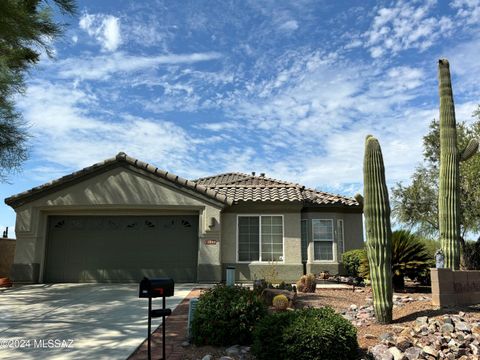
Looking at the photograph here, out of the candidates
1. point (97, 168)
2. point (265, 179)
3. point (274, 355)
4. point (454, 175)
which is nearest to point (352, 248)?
point (265, 179)

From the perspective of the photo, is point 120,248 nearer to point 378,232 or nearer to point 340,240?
point 340,240

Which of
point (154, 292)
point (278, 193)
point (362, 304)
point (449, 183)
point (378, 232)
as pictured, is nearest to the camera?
point (154, 292)

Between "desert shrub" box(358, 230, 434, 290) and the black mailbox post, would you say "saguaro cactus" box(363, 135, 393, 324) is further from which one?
"desert shrub" box(358, 230, 434, 290)

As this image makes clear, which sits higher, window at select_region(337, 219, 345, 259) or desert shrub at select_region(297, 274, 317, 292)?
window at select_region(337, 219, 345, 259)

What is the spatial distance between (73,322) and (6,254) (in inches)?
425

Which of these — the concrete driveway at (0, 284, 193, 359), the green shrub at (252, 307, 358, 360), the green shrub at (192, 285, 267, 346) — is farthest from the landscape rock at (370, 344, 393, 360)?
the concrete driveway at (0, 284, 193, 359)

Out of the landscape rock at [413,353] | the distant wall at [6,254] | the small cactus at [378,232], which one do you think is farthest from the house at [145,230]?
the landscape rock at [413,353]

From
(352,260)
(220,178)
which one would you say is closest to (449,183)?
(352,260)

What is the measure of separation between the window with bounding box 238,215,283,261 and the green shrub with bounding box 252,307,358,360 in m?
9.69

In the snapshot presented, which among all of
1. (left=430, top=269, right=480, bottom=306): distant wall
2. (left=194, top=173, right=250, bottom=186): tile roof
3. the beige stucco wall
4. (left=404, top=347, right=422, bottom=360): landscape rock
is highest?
(left=194, top=173, right=250, bottom=186): tile roof

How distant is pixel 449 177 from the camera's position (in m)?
10.4

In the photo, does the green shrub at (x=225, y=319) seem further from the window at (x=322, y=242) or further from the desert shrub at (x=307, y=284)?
the window at (x=322, y=242)

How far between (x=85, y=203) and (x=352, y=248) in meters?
10.9

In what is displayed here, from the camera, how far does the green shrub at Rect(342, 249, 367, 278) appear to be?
49.8 feet
